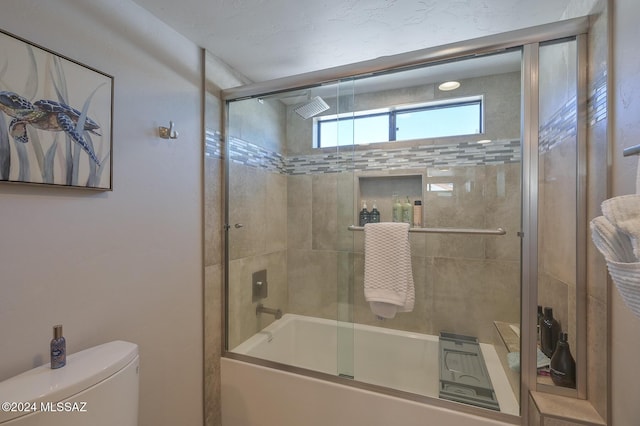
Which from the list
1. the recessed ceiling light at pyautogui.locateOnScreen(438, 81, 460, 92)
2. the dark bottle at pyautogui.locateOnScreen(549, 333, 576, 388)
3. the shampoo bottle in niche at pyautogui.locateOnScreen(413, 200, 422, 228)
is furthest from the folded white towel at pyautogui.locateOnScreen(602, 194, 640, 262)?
the recessed ceiling light at pyautogui.locateOnScreen(438, 81, 460, 92)

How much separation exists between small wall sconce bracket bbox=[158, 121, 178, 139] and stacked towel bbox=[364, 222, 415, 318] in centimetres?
118

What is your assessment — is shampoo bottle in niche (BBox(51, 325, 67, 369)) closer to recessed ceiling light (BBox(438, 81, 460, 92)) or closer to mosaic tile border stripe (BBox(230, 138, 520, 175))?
mosaic tile border stripe (BBox(230, 138, 520, 175))

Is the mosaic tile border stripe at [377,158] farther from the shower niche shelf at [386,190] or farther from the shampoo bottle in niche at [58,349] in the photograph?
the shampoo bottle in niche at [58,349]

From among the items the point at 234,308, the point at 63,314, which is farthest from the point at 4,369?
the point at 234,308

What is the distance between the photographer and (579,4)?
3.76 feet

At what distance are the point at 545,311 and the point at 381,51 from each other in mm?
1592

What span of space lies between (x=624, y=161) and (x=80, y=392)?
1850mm

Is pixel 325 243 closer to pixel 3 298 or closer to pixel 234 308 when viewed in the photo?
pixel 234 308

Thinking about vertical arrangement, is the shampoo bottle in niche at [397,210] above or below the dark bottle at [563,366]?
above

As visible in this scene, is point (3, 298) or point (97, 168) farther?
point (97, 168)

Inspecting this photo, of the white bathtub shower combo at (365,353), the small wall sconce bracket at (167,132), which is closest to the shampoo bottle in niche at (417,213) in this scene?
the white bathtub shower combo at (365,353)

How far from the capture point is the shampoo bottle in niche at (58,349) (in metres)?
0.86

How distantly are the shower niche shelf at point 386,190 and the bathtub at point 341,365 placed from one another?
0.89 metres

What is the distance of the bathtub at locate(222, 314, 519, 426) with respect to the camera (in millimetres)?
1367
